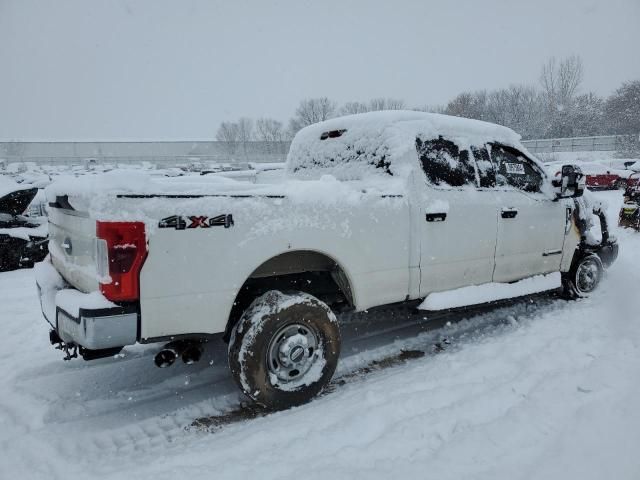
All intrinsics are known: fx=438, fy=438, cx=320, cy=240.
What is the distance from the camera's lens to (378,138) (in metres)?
3.93

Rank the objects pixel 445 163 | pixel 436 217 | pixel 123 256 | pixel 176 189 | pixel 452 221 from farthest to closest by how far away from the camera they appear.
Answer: pixel 445 163 < pixel 452 221 < pixel 436 217 < pixel 176 189 < pixel 123 256

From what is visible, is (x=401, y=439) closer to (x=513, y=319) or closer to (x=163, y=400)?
(x=163, y=400)

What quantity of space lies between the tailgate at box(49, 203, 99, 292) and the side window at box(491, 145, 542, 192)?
3717 millimetres

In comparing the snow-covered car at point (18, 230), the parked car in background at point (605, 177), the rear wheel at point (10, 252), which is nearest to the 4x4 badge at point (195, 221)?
the snow-covered car at point (18, 230)

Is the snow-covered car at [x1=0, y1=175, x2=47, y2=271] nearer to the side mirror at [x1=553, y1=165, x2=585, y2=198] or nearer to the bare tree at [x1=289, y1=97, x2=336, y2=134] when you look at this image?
the side mirror at [x1=553, y1=165, x2=585, y2=198]

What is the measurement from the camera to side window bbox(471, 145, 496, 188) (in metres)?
4.32

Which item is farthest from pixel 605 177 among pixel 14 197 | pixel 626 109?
pixel 626 109

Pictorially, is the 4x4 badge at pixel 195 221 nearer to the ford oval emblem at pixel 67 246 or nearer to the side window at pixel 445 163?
the ford oval emblem at pixel 67 246

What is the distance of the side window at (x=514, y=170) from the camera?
453 cm

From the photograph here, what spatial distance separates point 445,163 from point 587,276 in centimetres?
301

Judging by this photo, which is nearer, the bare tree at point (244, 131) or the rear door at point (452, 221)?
the rear door at point (452, 221)

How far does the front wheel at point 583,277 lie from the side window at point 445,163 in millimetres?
2340

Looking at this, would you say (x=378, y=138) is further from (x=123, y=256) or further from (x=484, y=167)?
(x=123, y=256)

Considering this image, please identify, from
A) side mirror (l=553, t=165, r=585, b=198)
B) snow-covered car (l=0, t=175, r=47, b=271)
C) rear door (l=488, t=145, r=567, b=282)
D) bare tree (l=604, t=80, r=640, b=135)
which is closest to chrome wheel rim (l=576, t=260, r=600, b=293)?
rear door (l=488, t=145, r=567, b=282)
